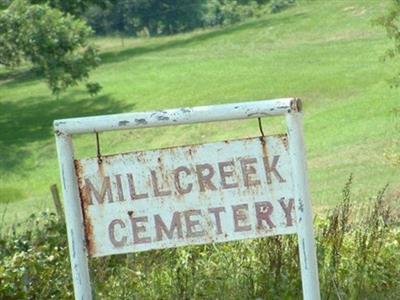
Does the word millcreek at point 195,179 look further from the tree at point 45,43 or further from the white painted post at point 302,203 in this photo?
the tree at point 45,43

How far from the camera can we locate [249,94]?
1236 inches

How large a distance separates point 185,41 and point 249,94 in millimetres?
15350

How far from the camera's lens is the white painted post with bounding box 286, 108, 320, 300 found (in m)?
4.56

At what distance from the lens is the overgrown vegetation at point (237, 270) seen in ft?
19.1

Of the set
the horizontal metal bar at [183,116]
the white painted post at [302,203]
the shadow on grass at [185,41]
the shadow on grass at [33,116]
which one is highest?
the shadow on grass at [185,41]

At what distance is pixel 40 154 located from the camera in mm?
28453

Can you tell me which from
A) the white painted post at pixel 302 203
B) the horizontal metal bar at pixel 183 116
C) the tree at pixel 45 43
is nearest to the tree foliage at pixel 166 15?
the tree at pixel 45 43

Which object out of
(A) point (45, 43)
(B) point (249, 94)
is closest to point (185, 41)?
(B) point (249, 94)

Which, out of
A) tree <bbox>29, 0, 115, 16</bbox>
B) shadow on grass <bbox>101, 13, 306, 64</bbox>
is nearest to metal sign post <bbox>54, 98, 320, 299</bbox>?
tree <bbox>29, 0, 115, 16</bbox>

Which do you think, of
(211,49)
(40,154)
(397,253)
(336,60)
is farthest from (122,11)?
(397,253)

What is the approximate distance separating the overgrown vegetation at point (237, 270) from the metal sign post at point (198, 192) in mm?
1074

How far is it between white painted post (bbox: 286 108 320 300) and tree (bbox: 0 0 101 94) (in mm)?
23185

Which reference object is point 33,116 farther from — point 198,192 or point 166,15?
point 166,15

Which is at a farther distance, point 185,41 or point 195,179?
point 185,41
